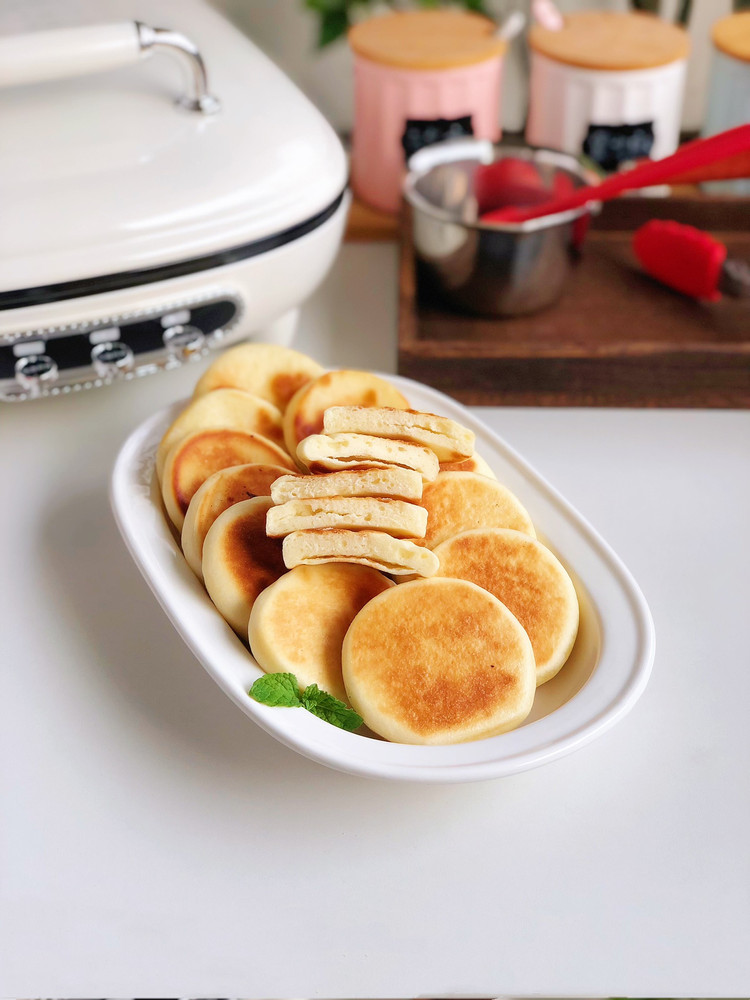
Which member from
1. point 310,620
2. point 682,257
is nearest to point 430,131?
point 682,257

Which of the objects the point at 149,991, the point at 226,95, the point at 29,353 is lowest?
the point at 149,991

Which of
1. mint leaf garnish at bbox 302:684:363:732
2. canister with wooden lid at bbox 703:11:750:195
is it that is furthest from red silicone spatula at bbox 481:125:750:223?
mint leaf garnish at bbox 302:684:363:732

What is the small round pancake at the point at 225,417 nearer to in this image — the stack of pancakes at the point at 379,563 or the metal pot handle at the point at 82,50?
the stack of pancakes at the point at 379,563

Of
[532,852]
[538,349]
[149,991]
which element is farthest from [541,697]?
[538,349]

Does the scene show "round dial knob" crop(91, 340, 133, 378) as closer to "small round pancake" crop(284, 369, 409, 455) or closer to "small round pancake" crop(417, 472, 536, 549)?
"small round pancake" crop(284, 369, 409, 455)

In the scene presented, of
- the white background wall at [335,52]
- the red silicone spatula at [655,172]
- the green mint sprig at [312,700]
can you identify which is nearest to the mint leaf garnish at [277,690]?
the green mint sprig at [312,700]

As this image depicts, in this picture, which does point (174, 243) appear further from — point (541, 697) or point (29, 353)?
point (541, 697)
